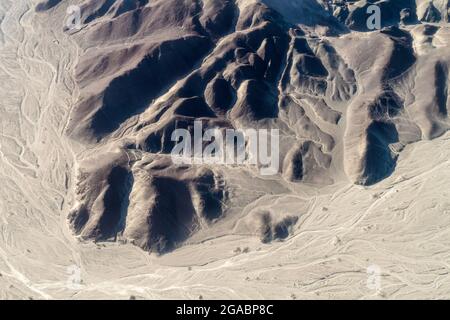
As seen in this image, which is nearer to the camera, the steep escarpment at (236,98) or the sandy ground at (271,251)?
the sandy ground at (271,251)

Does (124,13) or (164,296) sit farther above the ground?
(124,13)

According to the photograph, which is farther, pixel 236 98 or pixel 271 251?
pixel 236 98

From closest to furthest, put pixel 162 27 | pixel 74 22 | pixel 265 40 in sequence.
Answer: pixel 265 40
pixel 162 27
pixel 74 22

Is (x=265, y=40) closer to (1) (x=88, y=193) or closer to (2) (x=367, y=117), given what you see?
(2) (x=367, y=117)

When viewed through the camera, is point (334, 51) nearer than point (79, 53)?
Yes

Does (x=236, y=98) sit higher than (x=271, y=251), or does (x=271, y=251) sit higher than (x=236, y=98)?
(x=236, y=98)

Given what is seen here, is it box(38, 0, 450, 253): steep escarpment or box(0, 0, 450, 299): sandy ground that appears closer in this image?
box(0, 0, 450, 299): sandy ground

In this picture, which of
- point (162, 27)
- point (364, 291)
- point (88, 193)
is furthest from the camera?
point (162, 27)

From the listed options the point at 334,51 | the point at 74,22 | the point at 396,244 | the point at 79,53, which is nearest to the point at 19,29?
the point at 74,22
